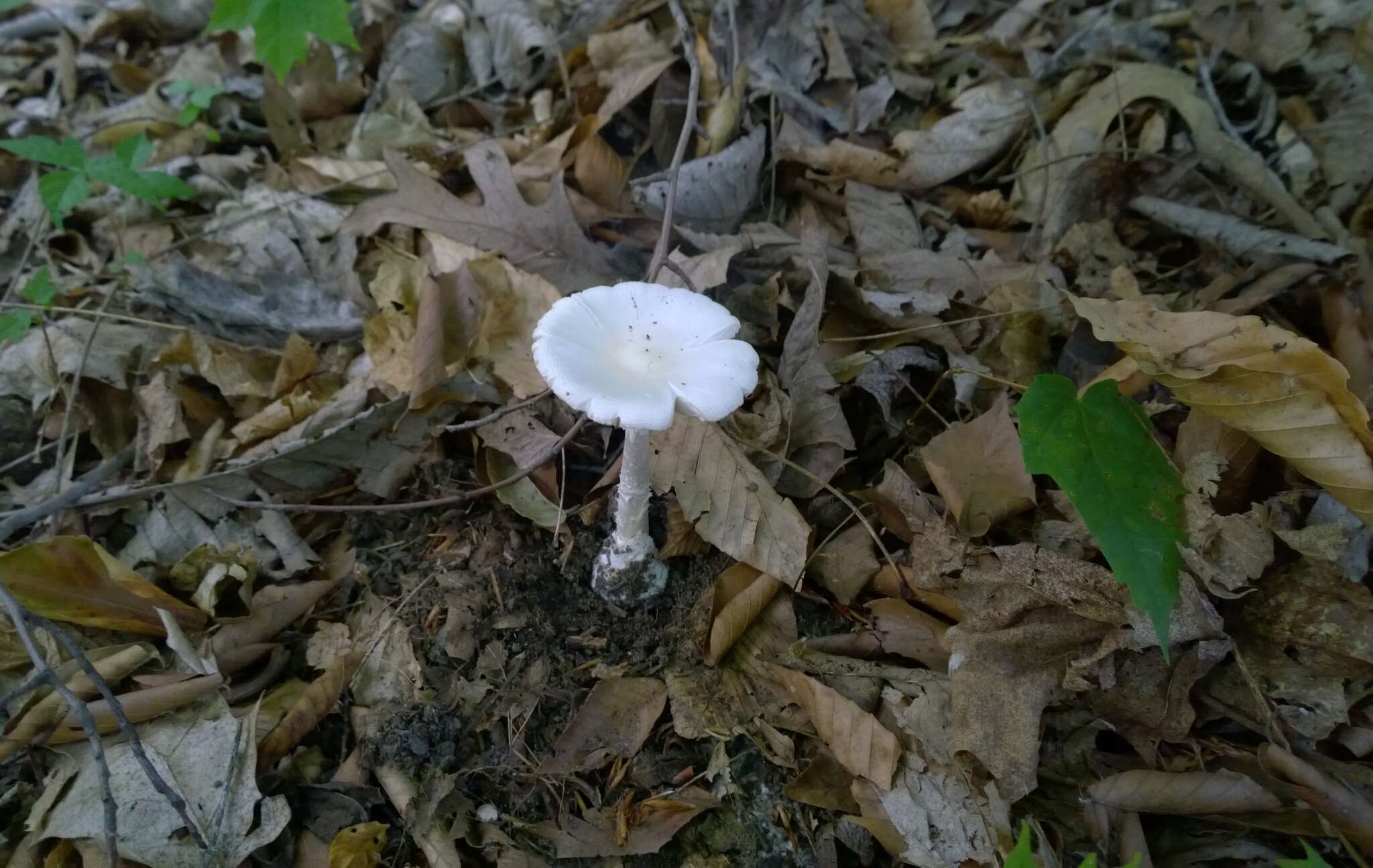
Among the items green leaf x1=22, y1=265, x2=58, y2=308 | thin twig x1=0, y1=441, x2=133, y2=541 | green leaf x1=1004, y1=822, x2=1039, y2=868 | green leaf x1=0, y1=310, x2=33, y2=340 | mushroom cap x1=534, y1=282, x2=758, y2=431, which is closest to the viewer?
green leaf x1=1004, y1=822, x2=1039, y2=868

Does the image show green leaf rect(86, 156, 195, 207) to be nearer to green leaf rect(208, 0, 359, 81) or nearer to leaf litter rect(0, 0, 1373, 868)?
leaf litter rect(0, 0, 1373, 868)

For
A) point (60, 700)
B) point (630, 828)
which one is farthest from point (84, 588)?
point (630, 828)

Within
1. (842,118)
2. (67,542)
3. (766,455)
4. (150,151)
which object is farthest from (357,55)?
(766,455)

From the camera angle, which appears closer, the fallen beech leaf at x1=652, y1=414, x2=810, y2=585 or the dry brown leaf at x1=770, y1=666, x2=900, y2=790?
the dry brown leaf at x1=770, y1=666, x2=900, y2=790

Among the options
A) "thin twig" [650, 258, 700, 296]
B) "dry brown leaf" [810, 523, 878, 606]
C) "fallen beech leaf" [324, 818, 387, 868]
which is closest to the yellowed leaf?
"fallen beech leaf" [324, 818, 387, 868]

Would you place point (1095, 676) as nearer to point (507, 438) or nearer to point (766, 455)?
point (766, 455)

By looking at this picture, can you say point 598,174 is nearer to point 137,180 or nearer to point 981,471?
point 137,180
